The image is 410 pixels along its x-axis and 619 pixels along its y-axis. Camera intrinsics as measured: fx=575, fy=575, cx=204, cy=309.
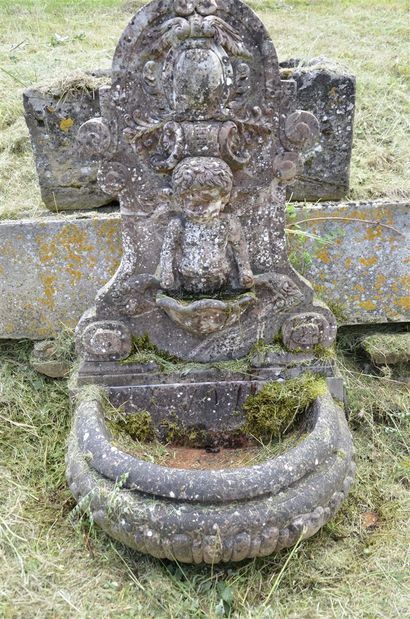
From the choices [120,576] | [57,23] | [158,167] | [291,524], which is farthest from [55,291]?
[57,23]

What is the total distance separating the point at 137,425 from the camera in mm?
3000

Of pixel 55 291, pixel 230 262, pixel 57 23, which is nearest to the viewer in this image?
pixel 230 262

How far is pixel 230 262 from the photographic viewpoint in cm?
290

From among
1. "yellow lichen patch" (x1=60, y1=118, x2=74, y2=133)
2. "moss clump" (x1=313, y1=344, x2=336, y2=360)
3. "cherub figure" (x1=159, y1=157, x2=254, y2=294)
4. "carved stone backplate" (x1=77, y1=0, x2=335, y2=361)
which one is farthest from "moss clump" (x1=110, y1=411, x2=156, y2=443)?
"yellow lichen patch" (x1=60, y1=118, x2=74, y2=133)

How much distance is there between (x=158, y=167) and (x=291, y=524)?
169cm

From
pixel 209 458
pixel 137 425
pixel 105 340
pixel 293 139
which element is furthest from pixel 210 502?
pixel 293 139

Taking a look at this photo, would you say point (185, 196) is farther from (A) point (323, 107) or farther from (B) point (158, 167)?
(A) point (323, 107)

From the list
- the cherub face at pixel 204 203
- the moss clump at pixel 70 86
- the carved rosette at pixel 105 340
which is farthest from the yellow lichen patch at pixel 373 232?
the moss clump at pixel 70 86

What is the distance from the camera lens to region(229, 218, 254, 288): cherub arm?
2846 millimetres

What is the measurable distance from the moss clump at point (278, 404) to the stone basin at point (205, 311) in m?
0.43

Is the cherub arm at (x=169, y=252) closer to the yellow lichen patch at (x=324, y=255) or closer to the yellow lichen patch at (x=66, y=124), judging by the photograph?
the yellow lichen patch at (x=324, y=255)

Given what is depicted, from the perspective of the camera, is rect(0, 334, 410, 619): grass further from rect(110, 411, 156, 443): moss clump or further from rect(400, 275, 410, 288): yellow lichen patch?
rect(400, 275, 410, 288): yellow lichen patch

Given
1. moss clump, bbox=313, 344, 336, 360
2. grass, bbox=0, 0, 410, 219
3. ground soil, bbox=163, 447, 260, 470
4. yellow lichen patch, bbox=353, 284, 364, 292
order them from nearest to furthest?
1. ground soil, bbox=163, 447, 260, 470
2. moss clump, bbox=313, 344, 336, 360
3. yellow lichen patch, bbox=353, 284, 364, 292
4. grass, bbox=0, 0, 410, 219

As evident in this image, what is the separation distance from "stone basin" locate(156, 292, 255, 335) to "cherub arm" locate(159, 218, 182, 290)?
3.6 inches
